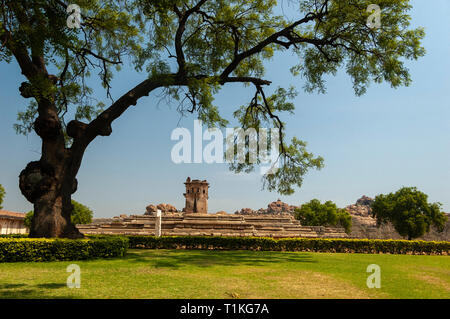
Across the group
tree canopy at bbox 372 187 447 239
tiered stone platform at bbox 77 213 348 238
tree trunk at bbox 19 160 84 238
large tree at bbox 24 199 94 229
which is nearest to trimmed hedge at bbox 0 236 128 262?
tree trunk at bbox 19 160 84 238

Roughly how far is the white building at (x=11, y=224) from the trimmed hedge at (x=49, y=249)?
106ft

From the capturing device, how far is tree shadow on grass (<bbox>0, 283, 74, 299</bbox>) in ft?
18.4

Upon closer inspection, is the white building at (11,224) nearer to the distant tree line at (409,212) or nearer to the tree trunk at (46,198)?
the tree trunk at (46,198)

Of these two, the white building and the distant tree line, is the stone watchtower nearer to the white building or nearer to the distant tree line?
the white building

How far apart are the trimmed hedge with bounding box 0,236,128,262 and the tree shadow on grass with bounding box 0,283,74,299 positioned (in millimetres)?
3942

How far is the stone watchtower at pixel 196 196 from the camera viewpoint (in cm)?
2986

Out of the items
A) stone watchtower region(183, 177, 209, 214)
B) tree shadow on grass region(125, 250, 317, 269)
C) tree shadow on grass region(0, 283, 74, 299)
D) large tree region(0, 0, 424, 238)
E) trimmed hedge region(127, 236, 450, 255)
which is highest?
large tree region(0, 0, 424, 238)

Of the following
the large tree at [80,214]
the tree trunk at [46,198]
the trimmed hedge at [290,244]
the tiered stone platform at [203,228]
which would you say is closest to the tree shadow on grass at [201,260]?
the tree trunk at [46,198]

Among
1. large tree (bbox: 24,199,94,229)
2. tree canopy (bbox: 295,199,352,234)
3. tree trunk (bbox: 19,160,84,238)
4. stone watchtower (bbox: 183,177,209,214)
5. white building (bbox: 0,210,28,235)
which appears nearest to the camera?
tree trunk (bbox: 19,160,84,238)

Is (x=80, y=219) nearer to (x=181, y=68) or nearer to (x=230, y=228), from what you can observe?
(x=230, y=228)

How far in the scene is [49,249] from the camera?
10.3 m

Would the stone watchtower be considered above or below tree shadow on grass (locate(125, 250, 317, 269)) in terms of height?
above
